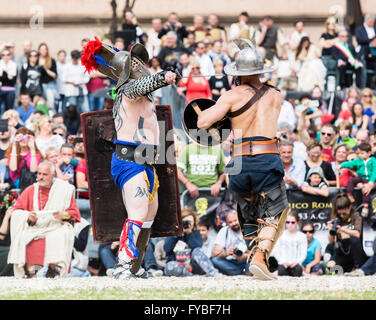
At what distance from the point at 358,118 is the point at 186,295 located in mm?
8286

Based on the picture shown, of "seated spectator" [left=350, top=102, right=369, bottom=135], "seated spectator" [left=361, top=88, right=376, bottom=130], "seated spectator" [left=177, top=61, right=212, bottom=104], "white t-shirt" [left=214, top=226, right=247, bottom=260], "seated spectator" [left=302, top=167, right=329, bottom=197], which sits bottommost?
"white t-shirt" [left=214, top=226, right=247, bottom=260]

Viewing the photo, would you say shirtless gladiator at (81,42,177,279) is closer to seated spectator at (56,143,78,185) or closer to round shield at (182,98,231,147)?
round shield at (182,98,231,147)

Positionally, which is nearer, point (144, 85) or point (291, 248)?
point (144, 85)

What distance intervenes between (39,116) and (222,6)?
9860 mm

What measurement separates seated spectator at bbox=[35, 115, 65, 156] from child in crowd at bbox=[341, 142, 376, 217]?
157 inches

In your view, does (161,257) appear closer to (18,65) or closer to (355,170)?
(355,170)

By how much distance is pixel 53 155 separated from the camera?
11914mm

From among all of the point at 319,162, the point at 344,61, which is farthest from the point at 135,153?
the point at 344,61

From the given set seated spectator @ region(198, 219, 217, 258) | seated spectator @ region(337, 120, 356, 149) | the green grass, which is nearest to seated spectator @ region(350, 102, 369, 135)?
seated spectator @ region(337, 120, 356, 149)

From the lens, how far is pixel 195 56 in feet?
52.5

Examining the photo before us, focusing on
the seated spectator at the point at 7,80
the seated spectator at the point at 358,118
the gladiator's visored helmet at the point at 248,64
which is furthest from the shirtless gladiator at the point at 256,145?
the seated spectator at the point at 7,80

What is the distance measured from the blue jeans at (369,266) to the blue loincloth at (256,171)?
9.75 ft

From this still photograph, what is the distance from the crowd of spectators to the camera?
10984 millimetres

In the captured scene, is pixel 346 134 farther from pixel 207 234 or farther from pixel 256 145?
pixel 256 145
